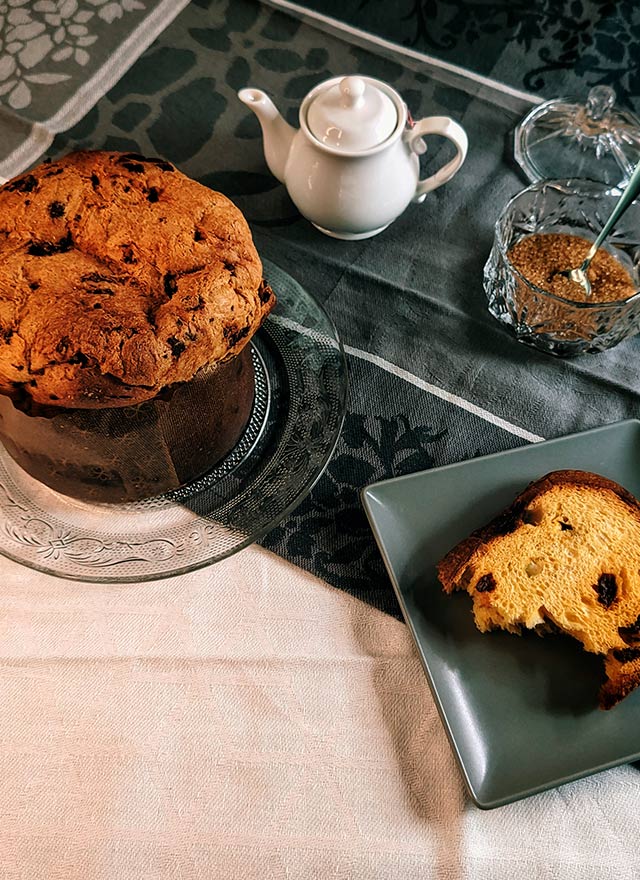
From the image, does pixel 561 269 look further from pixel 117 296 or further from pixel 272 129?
pixel 117 296

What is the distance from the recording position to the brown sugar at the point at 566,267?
1063mm

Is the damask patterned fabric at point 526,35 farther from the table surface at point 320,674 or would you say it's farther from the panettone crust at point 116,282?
the panettone crust at point 116,282

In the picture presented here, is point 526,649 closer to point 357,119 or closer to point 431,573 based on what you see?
point 431,573

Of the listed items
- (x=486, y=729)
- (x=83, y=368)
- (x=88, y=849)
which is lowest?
(x=88, y=849)

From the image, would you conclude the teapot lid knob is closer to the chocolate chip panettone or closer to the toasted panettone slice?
the chocolate chip panettone

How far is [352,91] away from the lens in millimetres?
1008

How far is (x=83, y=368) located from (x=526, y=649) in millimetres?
526

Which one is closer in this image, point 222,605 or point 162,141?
point 222,605

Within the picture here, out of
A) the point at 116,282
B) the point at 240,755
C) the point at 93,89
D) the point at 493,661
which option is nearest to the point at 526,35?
the point at 93,89

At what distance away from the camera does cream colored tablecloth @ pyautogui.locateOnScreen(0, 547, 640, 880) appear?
0.75 metres

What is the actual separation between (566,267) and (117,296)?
0.62 meters

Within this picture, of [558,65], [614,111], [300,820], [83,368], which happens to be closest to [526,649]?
[300,820]

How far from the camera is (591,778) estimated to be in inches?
31.0

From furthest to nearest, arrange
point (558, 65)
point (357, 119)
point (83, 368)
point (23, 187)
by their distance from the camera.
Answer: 1. point (558, 65)
2. point (357, 119)
3. point (23, 187)
4. point (83, 368)
